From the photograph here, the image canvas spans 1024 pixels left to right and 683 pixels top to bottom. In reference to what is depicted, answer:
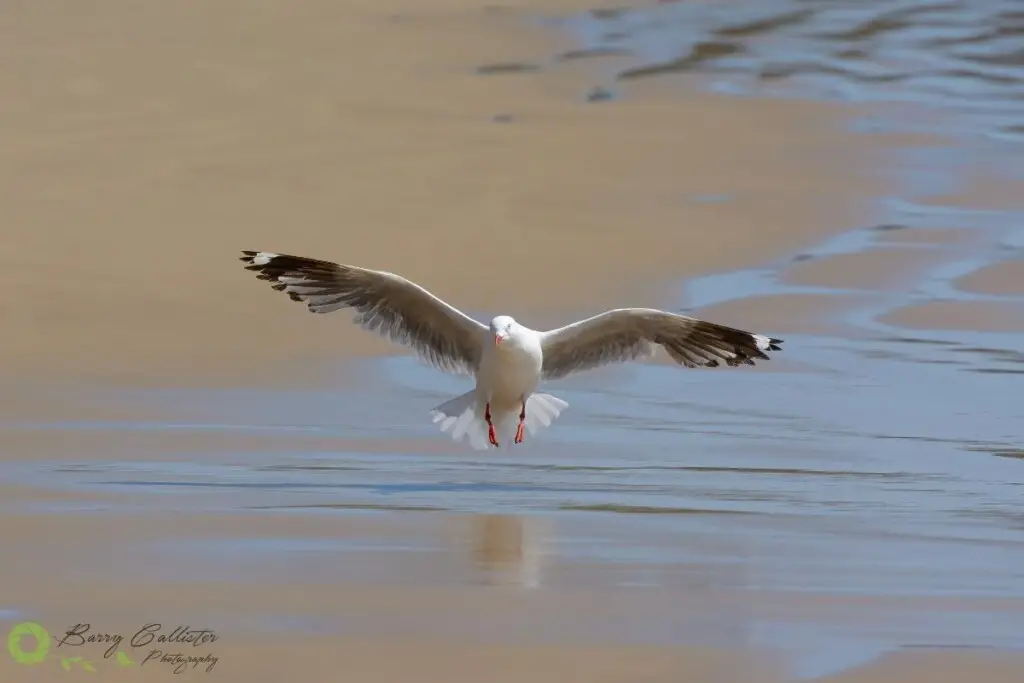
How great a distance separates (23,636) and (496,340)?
3.86 metres

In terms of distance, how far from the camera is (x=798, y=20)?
20188 millimetres

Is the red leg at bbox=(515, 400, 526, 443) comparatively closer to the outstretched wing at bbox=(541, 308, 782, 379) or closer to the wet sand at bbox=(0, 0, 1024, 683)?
the wet sand at bbox=(0, 0, 1024, 683)

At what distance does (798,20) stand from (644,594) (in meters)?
15.1

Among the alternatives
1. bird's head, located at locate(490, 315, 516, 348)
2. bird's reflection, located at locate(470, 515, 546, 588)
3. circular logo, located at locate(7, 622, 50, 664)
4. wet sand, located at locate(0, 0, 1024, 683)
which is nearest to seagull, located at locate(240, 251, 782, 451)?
bird's head, located at locate(490, 315, 516, 348)

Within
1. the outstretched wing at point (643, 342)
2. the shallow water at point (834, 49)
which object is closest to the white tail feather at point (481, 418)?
the outstretched wing at point (643, 342)

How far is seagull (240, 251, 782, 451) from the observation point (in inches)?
346

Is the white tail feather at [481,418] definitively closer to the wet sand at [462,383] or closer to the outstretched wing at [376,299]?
the wet sand at [462,383]

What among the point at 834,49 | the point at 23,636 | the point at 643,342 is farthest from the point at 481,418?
the point at 834,49

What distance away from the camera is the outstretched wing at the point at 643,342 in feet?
29.1

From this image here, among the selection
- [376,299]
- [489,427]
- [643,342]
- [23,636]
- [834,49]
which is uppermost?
[834,49]

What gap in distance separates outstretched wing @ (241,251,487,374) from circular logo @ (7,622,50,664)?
3865mm

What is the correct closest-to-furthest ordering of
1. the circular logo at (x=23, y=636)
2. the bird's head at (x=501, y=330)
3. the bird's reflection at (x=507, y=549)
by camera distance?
the circular logo at (x=23, y=636) < the bird's reflection at (x=507, y=549) < the bird's head at (x=501, y=330)

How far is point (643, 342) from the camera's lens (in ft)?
30.0

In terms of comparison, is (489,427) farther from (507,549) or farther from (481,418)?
(507,549)
